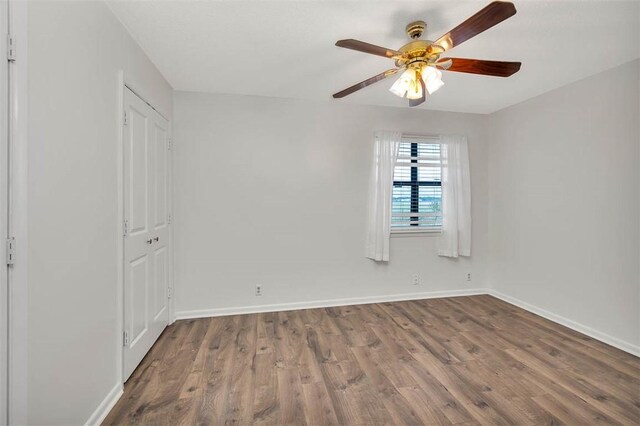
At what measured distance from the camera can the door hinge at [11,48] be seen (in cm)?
109

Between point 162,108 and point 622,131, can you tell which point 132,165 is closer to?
point 162,108

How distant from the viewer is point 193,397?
1847mm

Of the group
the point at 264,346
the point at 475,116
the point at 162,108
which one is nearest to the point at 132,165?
the point at 162,108

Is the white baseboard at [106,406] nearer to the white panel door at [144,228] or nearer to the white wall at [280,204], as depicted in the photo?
the white panel door at [144,228]

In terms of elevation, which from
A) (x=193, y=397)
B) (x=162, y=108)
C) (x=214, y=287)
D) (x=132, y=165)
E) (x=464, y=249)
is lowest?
(x=193, y=397)

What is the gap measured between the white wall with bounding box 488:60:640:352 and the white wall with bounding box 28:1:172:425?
13.1ft

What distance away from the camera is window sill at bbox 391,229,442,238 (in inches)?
144

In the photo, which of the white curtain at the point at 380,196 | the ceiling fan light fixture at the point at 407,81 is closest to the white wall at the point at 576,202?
the white curtain at the point at 380,196

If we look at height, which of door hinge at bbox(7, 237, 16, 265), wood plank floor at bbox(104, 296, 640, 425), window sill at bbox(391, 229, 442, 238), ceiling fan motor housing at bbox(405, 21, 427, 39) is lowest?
wood plank floor at bbox(104, 296, 640, 425)

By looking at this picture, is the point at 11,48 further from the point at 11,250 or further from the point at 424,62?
the point at 424,62

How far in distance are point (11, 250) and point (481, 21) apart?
224 cm

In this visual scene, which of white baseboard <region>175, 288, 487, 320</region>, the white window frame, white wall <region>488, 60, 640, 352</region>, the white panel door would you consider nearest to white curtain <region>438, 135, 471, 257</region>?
the white window frame

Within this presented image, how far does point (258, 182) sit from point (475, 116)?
3.04 m

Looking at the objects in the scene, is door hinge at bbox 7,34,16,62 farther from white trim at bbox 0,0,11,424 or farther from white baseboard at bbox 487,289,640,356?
white baseboard at bbox 487,289,640,356
